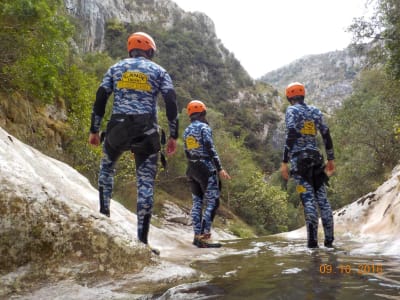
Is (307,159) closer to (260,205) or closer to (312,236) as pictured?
(312,236)

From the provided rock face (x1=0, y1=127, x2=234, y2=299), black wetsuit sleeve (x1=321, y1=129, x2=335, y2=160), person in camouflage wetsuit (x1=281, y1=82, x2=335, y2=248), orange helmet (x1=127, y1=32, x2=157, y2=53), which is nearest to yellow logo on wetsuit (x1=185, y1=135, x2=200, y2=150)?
person in camouflage wetsuit (x1=281, y1=82, x2=335, y2=248)

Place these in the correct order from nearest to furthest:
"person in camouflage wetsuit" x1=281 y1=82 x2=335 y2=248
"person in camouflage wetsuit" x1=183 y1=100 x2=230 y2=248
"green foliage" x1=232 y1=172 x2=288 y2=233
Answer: "person in camouflage wetsuit" x1=281 y1=82 x2=335 y2=248 → "person in camouflage wetsuit" x1=183 y1=100 x2=230 y2=248 → "green foliage" x1=232 y1=172 x2=288 y2=233

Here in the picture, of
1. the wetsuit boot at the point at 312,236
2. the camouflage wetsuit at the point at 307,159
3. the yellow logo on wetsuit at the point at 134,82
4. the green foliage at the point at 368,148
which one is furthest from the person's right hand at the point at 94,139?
the green foliage at the point at 368,148

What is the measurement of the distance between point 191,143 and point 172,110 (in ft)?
8.53

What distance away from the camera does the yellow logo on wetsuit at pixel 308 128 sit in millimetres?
5867

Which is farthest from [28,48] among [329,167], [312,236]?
[312,236]

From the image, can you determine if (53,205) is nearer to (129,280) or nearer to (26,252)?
(26,252)

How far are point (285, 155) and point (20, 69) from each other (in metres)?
10.6

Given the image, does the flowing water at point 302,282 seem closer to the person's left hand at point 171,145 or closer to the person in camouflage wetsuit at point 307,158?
the person's left hand at point 171,145

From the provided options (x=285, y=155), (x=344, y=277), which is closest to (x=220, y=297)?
(x=344, y=277)

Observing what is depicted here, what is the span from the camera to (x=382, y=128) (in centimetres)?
2719

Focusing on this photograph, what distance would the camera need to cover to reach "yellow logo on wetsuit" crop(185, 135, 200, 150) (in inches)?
277

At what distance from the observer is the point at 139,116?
14.1ft

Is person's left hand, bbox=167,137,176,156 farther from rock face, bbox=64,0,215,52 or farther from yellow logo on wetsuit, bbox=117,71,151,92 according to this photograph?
rock face, bbox=64,0,215,52
